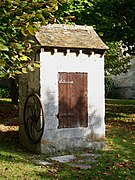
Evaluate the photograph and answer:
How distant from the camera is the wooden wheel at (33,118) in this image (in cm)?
1149

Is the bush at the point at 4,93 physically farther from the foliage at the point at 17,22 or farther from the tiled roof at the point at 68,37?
the foliage at the point at 17,22

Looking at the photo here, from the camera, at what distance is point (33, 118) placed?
1191 centimetres

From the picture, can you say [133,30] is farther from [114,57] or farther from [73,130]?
[114,57]

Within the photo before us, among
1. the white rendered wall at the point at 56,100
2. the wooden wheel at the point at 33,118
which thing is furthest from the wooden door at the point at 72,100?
the wooden wheel at the point at 33,118

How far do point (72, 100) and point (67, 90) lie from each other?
357 millimetres

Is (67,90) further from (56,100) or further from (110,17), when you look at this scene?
(110,17)

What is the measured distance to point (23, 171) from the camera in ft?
31.1

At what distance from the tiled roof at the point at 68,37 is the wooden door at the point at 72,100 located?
918mm

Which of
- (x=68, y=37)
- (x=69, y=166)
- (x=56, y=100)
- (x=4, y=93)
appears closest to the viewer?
(x=69, y=166)

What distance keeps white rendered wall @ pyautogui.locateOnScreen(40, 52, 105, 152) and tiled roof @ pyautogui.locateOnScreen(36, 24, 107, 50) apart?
1.00 ft

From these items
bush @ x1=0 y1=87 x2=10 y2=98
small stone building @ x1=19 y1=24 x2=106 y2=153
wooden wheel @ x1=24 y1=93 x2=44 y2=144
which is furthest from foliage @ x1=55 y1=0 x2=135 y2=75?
bush @ x1=0 y1=87 x2=10 y2=98

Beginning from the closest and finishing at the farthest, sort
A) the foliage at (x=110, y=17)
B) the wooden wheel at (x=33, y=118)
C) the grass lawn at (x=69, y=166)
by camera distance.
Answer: the grass lawn at (x=69, y=166) → the wooden wheel at (x=33, y=118) → the foliage at (x=110, y=17)

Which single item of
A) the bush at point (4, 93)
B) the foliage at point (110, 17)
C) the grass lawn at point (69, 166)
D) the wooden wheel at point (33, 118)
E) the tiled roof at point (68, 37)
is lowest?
the bush at point (4, 93)

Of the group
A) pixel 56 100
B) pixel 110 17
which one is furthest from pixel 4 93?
pixel 56 100
